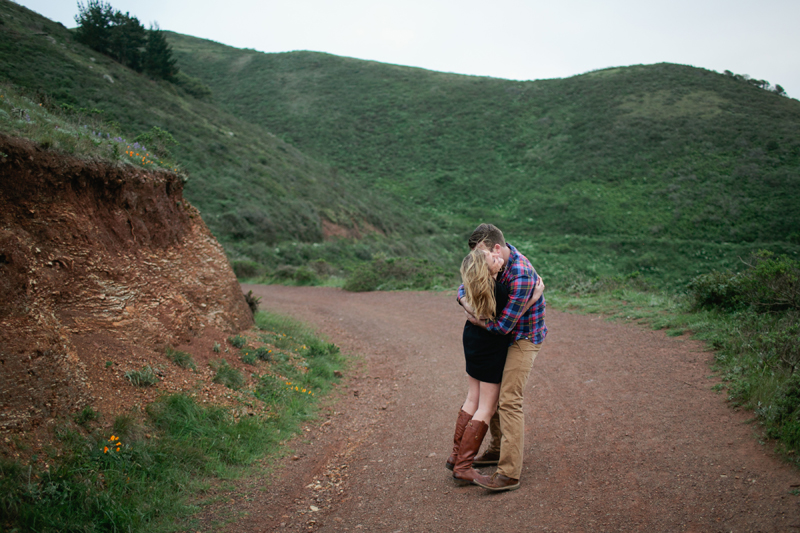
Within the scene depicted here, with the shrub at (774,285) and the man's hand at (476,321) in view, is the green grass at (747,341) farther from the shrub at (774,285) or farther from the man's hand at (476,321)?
the man's hand at (476,321)

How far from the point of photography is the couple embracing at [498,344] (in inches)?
125

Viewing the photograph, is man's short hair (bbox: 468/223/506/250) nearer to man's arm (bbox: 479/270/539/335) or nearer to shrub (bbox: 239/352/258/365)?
man's arm (bbox: 479/270/539/335)

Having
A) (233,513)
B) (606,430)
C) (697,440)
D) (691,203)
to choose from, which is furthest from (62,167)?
(691,203)

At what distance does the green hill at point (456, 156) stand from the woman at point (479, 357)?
9.28m

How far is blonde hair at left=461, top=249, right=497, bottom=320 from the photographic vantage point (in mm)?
3115

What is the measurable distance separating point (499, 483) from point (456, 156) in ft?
135

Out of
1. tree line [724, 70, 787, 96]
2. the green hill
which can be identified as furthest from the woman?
tree line [724, 70, 787, 96]

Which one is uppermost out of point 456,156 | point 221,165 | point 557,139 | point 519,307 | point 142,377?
point 557,139

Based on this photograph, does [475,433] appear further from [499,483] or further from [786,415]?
[786,415]

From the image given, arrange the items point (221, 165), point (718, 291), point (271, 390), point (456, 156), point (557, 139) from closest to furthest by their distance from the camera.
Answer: point (271, 390), point (718, 291), point (221, 165), point (557, 139), point (456, 156)

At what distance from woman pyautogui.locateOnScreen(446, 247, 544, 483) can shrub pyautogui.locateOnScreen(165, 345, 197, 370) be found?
3.13m

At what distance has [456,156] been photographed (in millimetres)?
42438

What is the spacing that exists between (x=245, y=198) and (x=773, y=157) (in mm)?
34540

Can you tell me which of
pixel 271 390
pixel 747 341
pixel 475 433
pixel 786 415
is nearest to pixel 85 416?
pixel 271 390
